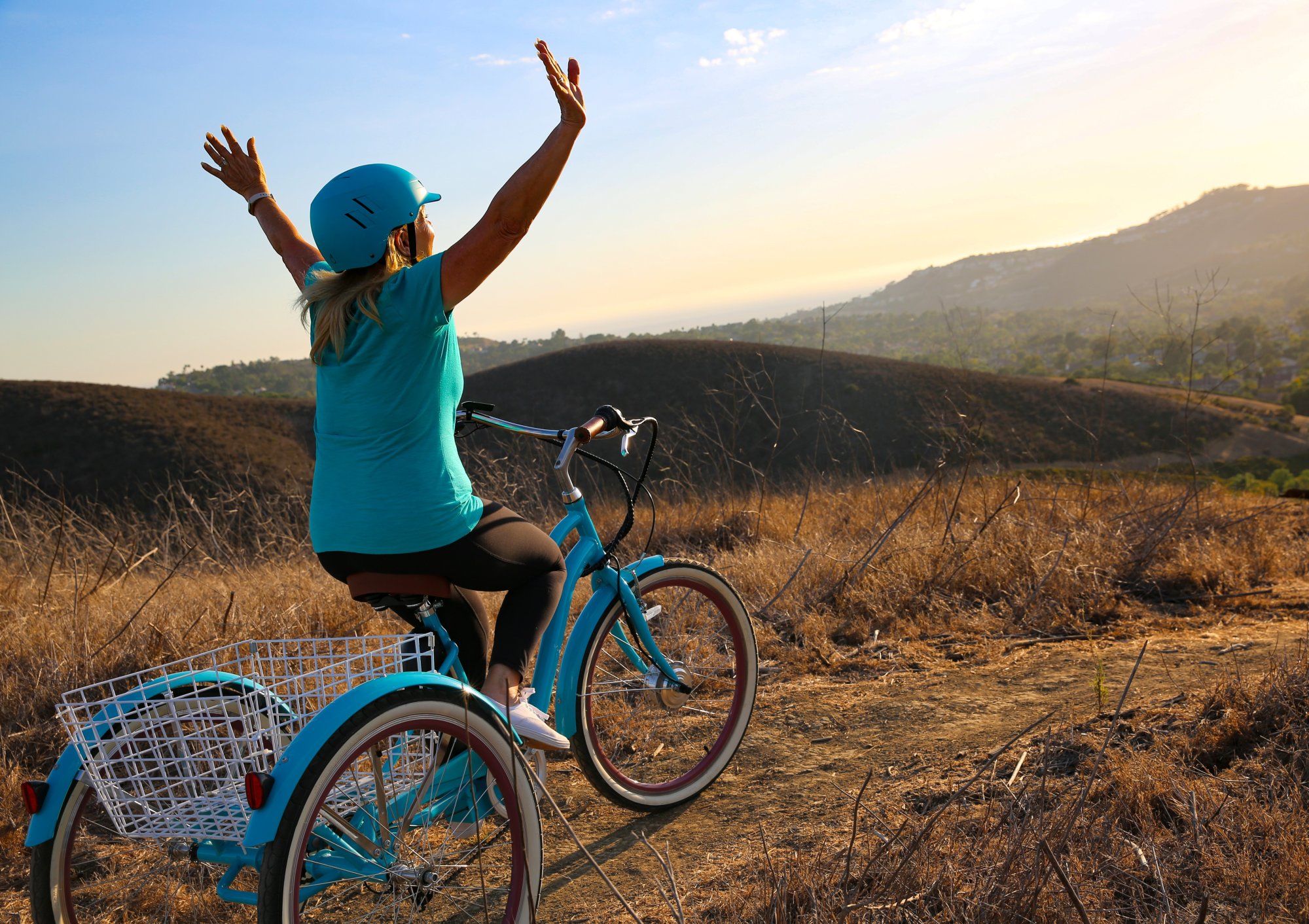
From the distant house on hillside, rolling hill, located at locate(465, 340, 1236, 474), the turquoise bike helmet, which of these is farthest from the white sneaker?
the distant house on hillside

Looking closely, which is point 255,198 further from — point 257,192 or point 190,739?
point 190,739

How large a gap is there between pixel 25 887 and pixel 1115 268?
184775 millimetres

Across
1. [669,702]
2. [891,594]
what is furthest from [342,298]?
[891,594]

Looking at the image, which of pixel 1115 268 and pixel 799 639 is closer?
pixel 799 639

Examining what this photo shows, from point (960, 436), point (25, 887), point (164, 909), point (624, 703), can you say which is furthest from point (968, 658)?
point (25, 887)

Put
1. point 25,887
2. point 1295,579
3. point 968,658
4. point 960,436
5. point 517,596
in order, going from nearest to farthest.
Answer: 1. point 517,596
2. point 25,887
3. point 968,658
4. point 1295,579
5. point 960,436

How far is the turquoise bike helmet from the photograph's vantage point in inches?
80.8

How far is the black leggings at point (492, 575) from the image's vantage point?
2232 mm

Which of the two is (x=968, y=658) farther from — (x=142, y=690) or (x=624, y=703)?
(x=142, y=690)

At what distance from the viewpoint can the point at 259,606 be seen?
4.68 meters

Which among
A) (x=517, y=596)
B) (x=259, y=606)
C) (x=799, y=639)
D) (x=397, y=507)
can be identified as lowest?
(x=799, y=639)

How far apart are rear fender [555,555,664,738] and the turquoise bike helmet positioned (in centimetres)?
134

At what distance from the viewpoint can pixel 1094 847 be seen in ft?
7.53

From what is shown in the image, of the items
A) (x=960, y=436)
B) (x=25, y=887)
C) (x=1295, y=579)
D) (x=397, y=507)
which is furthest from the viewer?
(x=960, y=436)
